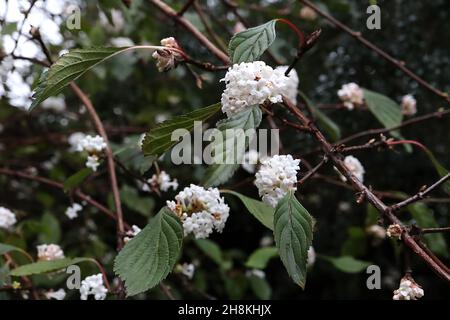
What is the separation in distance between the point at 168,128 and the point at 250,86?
0.49 ft

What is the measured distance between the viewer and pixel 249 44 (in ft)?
2.73

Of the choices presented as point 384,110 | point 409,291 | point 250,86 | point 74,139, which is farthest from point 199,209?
point 74,139

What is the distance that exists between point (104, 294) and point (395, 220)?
1.73ft

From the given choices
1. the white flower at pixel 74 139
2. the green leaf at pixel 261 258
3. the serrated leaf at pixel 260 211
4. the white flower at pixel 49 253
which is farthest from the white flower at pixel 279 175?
the white flower at pixel 74 139

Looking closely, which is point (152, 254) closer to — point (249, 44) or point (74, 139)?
point (249, 44)

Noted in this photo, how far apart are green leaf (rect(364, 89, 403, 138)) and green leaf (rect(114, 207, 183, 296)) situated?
71cm

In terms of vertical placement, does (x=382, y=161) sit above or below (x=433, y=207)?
above

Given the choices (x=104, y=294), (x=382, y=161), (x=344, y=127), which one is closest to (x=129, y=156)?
(x=104, y=294)

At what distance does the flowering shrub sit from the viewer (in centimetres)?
80

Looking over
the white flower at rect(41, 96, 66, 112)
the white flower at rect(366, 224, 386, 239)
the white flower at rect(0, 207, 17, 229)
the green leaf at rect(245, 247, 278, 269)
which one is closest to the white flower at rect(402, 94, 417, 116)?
the white flower at rect(366, 224, 386, 239)

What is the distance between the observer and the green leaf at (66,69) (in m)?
0.81

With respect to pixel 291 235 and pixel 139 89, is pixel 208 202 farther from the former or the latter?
pixel 139 89

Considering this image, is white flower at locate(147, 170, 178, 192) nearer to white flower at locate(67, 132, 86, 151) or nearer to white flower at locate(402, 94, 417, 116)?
white flower at locate(402, 94, 417, 116)

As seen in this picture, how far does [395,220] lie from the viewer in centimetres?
71
